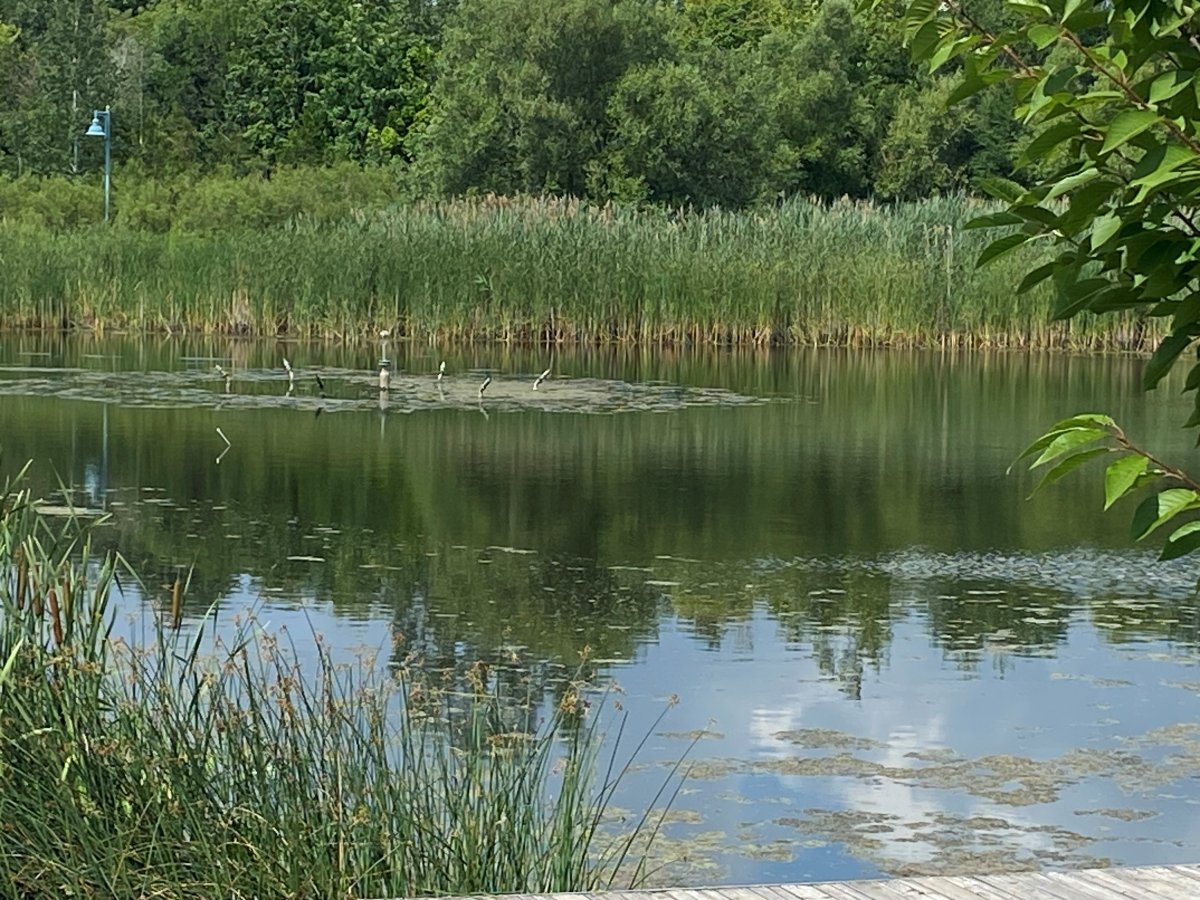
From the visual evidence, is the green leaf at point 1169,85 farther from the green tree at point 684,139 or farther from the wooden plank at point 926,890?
the green tree at point 684,139

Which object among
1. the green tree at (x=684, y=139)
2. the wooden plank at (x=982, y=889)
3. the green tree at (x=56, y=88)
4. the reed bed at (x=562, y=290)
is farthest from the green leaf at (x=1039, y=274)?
the green tree at (x=56, y=88)

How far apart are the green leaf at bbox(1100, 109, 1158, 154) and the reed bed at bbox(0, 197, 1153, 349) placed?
22828 millimetres

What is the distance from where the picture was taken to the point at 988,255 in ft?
9.05

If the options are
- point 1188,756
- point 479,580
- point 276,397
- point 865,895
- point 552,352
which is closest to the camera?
point 865,895

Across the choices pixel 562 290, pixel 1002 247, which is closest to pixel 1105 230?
pixel 1002 247

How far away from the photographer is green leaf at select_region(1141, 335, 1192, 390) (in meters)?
2.67

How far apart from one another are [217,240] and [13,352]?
576 centimetres

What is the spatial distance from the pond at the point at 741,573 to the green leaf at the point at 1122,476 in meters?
2.30

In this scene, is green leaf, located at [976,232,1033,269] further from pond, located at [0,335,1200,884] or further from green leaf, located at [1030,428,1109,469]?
pond, located at [0,335,1200,884]

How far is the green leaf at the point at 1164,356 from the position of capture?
2674 millimetres

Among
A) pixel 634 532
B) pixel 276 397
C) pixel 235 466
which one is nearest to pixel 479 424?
pixel 276 397

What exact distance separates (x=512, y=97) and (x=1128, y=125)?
3500cm

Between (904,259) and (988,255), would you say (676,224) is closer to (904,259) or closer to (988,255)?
(904,259)

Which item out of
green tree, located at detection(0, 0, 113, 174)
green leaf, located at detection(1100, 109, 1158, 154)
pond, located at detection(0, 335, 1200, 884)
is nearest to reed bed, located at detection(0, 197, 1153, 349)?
pond, located at detection(0, 335, 1200, 884)
